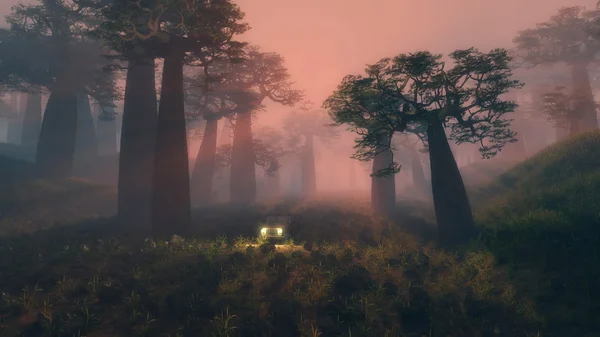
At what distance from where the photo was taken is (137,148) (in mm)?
22594

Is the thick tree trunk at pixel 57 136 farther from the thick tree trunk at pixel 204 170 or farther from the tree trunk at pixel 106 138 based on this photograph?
the tree trunk at pixel 106 138

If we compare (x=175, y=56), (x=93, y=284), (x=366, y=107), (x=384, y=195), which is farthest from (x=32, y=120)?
(x=93, y=284)

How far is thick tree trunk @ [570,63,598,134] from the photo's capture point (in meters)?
26.3

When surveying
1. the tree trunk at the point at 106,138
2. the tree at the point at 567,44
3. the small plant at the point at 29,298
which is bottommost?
the small plant at the point at 29,298

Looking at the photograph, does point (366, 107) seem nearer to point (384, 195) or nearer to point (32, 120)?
point (384, 195)

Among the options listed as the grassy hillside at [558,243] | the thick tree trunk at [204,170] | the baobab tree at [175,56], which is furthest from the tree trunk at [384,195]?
the thick tree trunk at [204,170]

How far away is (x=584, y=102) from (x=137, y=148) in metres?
29.7

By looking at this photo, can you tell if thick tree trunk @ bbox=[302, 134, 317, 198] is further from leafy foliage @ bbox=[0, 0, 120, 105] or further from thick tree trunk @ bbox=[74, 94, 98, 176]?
leafy foliage @ bbox=[0, 0, 120, 105]

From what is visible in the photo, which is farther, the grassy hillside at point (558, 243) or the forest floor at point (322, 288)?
the grassy hillside at point (558, 243)

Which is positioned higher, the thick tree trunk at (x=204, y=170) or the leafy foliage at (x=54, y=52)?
the leafy foliage at (x=54, y=52)

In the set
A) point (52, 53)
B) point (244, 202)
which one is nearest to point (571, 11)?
point (244, 202)

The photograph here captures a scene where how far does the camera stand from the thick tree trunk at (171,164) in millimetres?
16398

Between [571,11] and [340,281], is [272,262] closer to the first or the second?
[340,281]

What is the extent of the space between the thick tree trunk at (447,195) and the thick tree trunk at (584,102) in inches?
593
